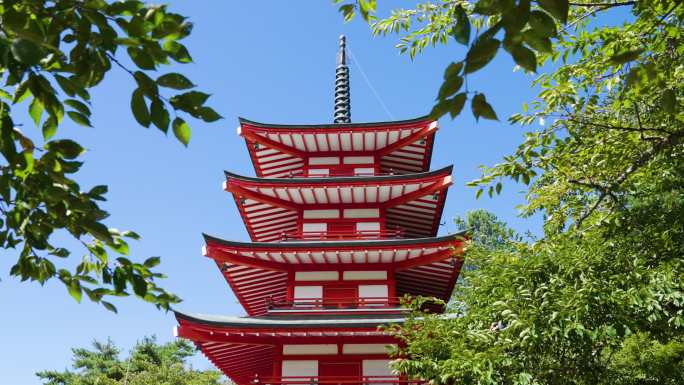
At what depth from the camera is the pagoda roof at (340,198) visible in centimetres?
1560

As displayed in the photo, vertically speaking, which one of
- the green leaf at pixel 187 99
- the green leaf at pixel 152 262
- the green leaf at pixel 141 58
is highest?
the green leaf at pixel 141 58

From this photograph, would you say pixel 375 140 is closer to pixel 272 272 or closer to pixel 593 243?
pixel 272 272

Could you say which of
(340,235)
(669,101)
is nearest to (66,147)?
(669,101)

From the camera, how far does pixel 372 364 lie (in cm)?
1352

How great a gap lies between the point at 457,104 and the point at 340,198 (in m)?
14.6

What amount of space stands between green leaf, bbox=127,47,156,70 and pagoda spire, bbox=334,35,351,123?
1951cm

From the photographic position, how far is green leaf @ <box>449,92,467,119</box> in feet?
5.89

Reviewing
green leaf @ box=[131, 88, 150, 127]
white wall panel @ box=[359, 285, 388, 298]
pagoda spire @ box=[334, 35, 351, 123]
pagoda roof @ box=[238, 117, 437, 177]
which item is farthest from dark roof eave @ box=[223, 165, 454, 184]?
green leaf @ box=[131, 88, 150, 127]

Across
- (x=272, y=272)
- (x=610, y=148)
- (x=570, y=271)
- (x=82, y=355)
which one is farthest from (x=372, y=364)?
(x=82, y=355)

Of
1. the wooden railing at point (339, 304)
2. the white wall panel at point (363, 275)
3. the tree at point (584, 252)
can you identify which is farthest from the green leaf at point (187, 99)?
the white wall panel at point (363, 275)

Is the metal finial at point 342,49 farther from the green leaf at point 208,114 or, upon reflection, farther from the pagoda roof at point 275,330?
the green leaf at point 208,114

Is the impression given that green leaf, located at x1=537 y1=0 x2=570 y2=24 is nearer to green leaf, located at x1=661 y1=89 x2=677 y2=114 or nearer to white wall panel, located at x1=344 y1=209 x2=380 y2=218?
green leaf, located at x1=661 y1=89 x2=677 y2=114

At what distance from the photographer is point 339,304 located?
47.4 feet

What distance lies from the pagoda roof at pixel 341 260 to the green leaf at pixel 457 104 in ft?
39.7
